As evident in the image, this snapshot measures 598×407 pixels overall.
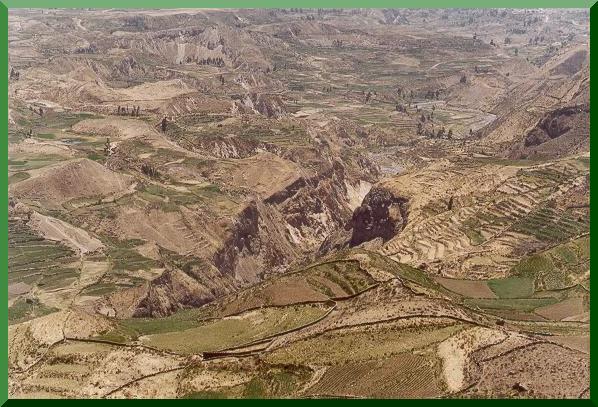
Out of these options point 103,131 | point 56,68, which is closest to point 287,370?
point 103,131

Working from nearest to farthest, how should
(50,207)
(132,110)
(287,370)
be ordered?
(287,370) < (50,207) < (132,110)

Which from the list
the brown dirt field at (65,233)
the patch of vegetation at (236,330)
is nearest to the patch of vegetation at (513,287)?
the patch of vegetation at (236,330)

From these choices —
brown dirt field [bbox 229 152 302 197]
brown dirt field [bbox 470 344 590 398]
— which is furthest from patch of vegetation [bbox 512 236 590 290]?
brown dirt field [bbox 229 152 302 197]

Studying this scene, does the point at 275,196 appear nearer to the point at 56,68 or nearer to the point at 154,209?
the point at 154,209

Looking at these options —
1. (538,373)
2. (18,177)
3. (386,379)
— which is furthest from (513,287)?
Answer: (18,177)

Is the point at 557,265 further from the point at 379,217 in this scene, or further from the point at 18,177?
the point at 18,177

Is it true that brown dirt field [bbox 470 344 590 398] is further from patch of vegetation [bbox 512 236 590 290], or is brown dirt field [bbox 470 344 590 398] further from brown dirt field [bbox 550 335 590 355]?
patch of vegetation [bbox 512 236 590 290]

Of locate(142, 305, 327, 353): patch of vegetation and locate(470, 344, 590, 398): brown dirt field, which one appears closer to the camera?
locate(470, 344, 590, 398): brown dirt field
